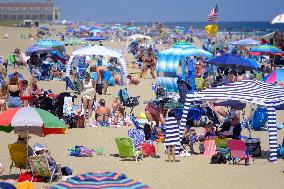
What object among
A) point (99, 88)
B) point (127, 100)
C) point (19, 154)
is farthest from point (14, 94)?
point (19, 154)

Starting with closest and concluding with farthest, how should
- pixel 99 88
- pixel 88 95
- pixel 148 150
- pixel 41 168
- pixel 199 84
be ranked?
pixel 41 168 → pixel 148 150 → pixel 88 95 → pixel 99 88 → pixel 199 84

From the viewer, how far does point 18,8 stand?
135 metres

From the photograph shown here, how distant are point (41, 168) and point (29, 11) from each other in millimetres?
134703

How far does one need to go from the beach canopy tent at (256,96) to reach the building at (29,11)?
12505cm

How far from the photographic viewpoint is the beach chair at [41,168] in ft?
26.7

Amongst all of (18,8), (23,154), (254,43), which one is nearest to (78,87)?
(23,154)

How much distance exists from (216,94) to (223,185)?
2265mm

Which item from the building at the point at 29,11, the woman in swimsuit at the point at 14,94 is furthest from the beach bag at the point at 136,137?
the building at the point at 29,11

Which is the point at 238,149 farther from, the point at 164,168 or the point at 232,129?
the point at 164,168

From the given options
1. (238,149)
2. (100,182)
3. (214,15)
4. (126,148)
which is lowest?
(126,148)

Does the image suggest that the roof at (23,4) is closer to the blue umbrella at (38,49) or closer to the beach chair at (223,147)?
the blue umbrella at (38,49)

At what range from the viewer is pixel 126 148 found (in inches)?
391

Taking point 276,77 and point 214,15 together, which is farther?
point 214,15

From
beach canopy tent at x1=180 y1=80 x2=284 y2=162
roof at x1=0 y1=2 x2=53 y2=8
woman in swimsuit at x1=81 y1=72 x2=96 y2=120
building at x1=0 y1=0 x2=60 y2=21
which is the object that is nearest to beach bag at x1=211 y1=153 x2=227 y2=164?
beach canopy tent at x1=180 y1=80 x2=284 y2=162
